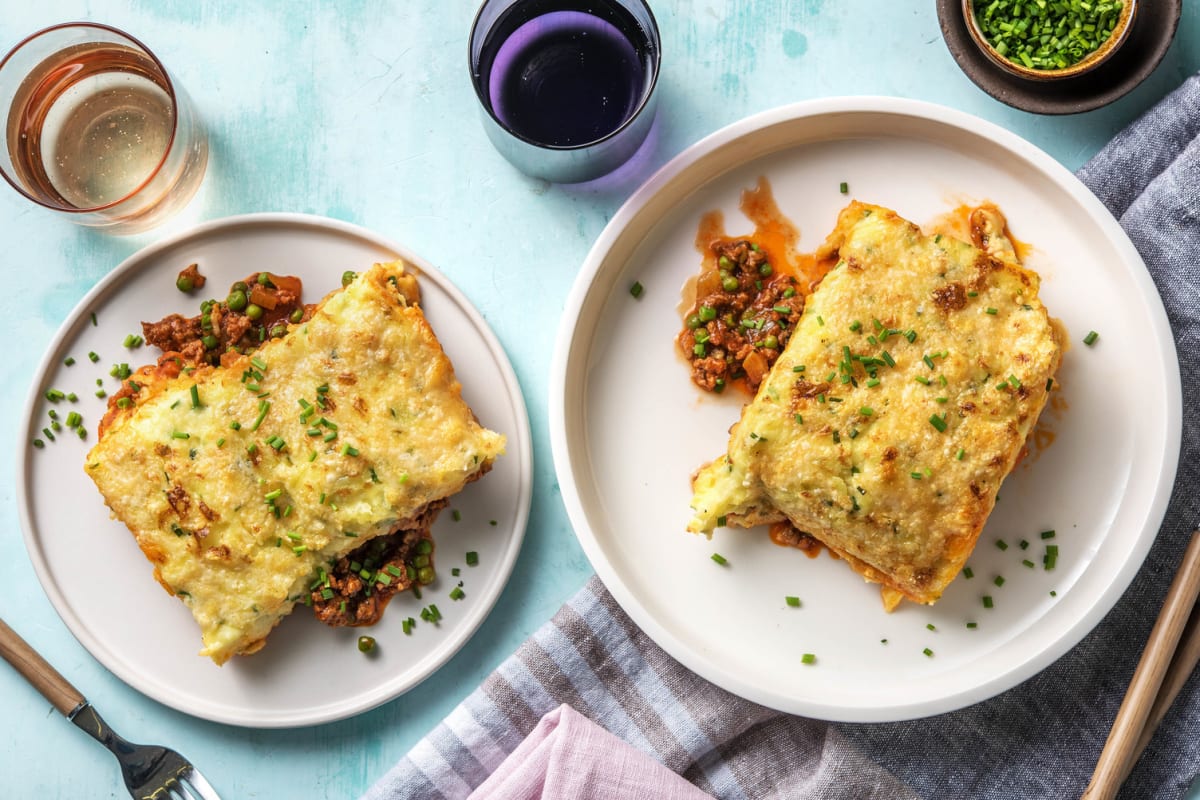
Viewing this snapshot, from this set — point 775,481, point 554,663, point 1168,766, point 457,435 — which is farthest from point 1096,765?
point 457,435

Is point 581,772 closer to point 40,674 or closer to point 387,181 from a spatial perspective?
point 40,674

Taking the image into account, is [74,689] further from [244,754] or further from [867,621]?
[867,621]

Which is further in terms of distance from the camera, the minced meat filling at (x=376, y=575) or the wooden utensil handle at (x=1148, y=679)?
the minced meat filling at (x=376, y=575)

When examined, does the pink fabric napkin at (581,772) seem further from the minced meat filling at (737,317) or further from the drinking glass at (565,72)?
the drinking glass at (565,72)

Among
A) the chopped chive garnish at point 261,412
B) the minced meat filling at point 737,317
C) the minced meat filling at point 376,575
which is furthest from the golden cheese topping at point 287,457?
the minced meat filling at point 737,317

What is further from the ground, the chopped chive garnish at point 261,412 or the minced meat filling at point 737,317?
the chopped chive garnish at point 261,412

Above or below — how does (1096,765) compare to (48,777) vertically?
below

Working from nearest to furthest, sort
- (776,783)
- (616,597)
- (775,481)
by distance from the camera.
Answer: (775,481)
(616,597)
(776,783)

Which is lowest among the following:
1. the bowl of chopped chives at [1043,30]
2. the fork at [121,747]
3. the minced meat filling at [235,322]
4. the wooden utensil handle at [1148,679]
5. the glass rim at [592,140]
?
the wooden utensil handle at [1148,679]
